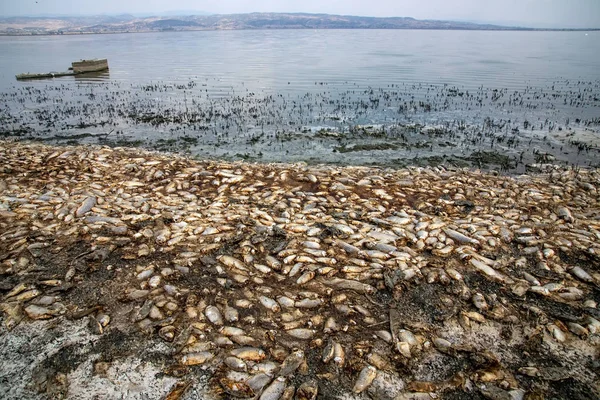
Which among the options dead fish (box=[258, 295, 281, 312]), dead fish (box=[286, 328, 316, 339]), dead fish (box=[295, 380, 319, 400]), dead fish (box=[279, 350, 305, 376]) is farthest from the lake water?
dead fish (box=[295, 380, 319, 400])

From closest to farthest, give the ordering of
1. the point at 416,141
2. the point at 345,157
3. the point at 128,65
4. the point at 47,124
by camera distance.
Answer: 1. the point at 345,157
2. the point at 416,141
3. the point at 47,124
4. the point at 128,65

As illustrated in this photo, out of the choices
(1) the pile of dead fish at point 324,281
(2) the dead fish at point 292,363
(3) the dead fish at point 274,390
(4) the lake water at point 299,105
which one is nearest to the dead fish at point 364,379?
(1) the pile of dead fish at point 324,281

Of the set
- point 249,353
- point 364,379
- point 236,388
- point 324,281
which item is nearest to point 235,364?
point 249,353

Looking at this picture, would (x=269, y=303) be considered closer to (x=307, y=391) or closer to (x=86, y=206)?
(x=307, y=391)

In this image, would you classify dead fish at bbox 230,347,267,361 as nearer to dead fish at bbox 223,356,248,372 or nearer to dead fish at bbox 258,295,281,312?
dead fish at bbox 223,356,248,372

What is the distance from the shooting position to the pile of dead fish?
194 inches

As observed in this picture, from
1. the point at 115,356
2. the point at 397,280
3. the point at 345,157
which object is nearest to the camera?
the point at 115,356

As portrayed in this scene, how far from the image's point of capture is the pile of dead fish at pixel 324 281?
194 inches

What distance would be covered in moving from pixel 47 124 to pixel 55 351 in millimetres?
22941

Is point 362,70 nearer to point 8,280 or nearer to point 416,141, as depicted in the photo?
point 416,141

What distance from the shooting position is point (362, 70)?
47.0 meters

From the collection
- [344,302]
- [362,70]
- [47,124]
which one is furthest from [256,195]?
[362,70]

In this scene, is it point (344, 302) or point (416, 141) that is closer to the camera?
point (344, 302)

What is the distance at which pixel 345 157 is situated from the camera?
17.4 m
